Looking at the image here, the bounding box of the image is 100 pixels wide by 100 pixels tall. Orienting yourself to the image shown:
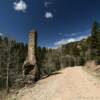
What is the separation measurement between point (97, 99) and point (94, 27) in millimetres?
39479

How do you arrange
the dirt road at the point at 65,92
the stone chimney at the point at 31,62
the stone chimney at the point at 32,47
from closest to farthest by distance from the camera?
the dirt road at the point at 65,92 → the stone chimney at the point at 31,62 → the stone chimney at the point at 32,47

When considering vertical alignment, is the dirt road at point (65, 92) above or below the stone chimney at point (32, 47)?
below

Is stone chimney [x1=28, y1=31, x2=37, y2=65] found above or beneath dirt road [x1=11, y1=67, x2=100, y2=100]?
→ above

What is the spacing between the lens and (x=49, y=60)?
7106 centimetres

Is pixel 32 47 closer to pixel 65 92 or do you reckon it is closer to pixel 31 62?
pixel 31 62

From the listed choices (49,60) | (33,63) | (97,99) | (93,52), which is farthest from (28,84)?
(49,60)

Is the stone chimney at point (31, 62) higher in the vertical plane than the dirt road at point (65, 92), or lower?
higher

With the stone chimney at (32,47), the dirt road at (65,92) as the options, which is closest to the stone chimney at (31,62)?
the stone chimney at (32,47)

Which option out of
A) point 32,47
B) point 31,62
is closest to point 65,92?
point 31,62

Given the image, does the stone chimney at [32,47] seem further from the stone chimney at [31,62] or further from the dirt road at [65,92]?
the dirt road at [65,92]

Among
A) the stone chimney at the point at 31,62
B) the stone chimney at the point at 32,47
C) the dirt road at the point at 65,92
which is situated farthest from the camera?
the stone chimney at the point at 32,47

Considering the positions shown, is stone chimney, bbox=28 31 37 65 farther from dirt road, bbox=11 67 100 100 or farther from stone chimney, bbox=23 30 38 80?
dirt road, bbox=11 67 100 100

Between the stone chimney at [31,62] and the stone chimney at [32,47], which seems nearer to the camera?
the stone chimney at [31,62]

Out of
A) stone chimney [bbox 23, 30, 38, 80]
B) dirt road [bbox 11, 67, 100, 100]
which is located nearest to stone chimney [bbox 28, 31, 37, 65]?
stone chimney [bbox 23, 30, 38, 80]
